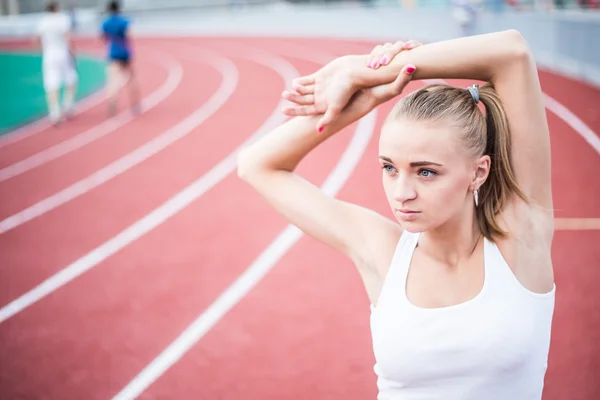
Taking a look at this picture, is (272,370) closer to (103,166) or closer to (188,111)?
(103,166)

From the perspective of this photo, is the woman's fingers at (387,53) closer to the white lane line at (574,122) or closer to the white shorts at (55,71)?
the white lane line at (574,122)

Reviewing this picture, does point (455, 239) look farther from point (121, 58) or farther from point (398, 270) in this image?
point (121, 58)

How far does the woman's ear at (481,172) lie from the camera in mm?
1706

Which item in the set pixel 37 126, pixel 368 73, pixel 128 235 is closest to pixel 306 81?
pixel 368 73

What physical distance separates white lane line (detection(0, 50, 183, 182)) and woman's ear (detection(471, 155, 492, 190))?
8834mm

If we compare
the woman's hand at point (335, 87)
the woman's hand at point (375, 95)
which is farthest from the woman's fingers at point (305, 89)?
the woman's hand at point (375, 95)

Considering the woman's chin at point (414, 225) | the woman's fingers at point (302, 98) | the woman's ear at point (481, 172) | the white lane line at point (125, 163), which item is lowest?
the white lane line at point (125, 163)

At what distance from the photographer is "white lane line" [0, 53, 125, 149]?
38.9 feet

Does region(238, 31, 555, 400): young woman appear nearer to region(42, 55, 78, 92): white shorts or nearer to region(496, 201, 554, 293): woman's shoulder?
region(496, 201, 554, 293): woman's shoulder

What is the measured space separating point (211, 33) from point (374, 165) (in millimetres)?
25588

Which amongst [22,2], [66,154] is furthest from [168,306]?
[22,2]

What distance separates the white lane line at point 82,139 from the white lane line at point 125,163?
112 cm

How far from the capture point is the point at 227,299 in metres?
5.49

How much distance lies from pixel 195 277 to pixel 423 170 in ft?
14.9
